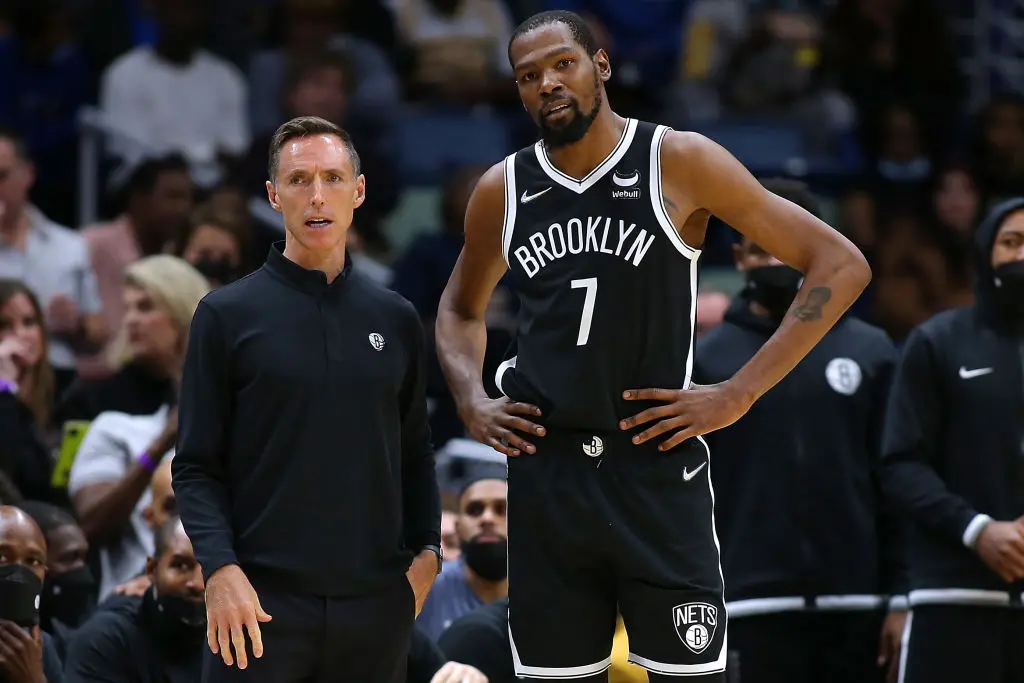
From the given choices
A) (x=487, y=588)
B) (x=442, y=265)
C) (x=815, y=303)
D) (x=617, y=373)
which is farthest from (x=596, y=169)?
(x=442, y=265)

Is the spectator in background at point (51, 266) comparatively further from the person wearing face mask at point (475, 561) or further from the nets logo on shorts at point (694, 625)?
the nets logo on shorts at point (694, 625)

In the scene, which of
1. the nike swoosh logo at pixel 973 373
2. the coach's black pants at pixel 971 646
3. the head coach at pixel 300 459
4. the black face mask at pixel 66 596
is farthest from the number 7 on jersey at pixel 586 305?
the black face mask at pixel 66 596

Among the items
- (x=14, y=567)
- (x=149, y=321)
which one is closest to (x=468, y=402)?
(x=14, y=567)

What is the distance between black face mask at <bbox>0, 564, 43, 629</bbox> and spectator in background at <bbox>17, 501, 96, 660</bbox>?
34.0 inches

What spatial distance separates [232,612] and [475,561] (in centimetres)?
296

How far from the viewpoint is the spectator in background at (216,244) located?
8258 mm

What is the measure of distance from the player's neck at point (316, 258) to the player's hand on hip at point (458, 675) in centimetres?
160

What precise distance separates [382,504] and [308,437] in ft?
0.89

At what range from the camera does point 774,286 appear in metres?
6.23

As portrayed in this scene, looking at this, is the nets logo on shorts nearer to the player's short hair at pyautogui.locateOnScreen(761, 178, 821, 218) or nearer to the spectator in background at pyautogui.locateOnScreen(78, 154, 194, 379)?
the player's short hair at pyautogui.locateOnScreen(761, 178, 821, 218)

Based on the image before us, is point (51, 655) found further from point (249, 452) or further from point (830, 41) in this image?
point (830, 41)

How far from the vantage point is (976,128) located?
1155cm

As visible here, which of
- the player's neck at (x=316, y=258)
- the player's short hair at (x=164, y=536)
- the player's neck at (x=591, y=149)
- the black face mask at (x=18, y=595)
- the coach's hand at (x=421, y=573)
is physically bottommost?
the black face mask at (x=18, y=595)

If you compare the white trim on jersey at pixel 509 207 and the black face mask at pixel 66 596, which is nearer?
the white trim on jersey at pixel 509 207
